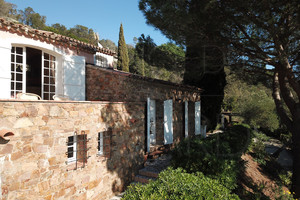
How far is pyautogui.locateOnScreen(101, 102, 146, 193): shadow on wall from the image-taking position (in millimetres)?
5879

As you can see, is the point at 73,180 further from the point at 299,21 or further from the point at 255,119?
the point at 255,119

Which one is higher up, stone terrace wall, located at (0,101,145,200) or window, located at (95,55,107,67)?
window, located at (95,55,107,67)

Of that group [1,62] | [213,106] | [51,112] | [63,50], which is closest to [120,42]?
[213,106]

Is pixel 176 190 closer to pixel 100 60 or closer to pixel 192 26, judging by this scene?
pixel 192 26

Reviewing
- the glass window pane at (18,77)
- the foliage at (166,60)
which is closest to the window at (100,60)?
the foliage at (166,60)

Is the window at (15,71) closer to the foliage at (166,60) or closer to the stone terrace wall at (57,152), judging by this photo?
the stone terrace wall at (57,152)

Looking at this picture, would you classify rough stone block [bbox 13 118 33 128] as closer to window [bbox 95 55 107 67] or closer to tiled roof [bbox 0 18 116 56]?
tiled roof [bbox 0 18 116 56]

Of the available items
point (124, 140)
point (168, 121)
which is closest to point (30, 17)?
point (168, 121)

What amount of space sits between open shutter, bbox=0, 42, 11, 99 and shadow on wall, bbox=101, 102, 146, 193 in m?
3.33

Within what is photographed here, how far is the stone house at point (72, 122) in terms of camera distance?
3885 mm

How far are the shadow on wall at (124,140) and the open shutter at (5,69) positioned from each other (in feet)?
10.9

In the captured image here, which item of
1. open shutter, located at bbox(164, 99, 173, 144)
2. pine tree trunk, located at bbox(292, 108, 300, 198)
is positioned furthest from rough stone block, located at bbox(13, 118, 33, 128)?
pine tree trunk, located at bbox(292, 108, 300, 198)

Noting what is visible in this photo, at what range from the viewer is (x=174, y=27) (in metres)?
8.11

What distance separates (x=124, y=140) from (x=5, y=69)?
4538mm
